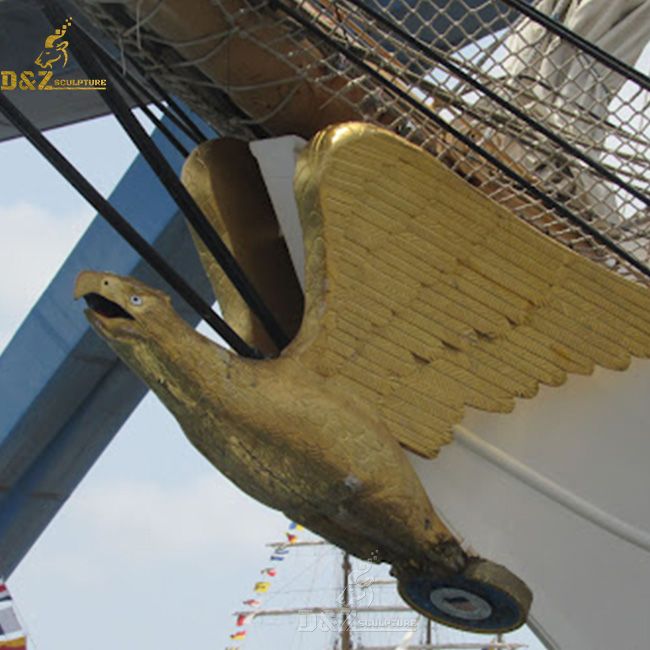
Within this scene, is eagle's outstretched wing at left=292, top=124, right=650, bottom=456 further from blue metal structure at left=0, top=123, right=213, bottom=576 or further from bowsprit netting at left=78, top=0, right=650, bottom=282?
blue metal structure at left=0, top=123, right=213, bottom=576

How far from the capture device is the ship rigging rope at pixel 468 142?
257 cm

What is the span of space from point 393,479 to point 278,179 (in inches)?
22.8

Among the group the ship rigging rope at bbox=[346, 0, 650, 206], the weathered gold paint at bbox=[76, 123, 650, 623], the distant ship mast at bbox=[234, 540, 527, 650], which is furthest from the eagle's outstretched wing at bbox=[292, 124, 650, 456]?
the distant ship mast at bbox=[234, 540, 527, 650]

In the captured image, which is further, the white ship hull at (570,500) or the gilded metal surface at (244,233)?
the gilded metal surface at (244,233)

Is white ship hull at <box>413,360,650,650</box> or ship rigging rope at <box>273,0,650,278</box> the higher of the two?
ship rigging rope at <box>273,0,650,278</box>

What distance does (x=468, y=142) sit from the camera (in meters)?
2.71

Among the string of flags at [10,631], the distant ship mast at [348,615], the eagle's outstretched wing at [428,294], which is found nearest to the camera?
the eagle's outstretched wing at [428,294]

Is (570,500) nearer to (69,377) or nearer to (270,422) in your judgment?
(270,422)

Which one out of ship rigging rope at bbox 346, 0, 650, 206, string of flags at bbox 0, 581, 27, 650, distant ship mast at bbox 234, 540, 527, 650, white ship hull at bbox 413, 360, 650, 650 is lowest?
distant ship mast at bbox 234, 540, 527, 650

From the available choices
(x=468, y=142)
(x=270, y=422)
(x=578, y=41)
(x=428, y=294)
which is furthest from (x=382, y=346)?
(x=578, y=41)

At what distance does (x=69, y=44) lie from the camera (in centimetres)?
265

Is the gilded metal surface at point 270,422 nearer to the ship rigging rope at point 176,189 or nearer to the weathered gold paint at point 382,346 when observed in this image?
the weathered gold paint at point 382,346

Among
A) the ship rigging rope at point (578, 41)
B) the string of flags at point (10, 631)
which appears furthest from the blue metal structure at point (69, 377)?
the ship rigging rope at point (578, 41)

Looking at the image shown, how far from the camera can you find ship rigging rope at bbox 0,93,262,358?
2.57m
